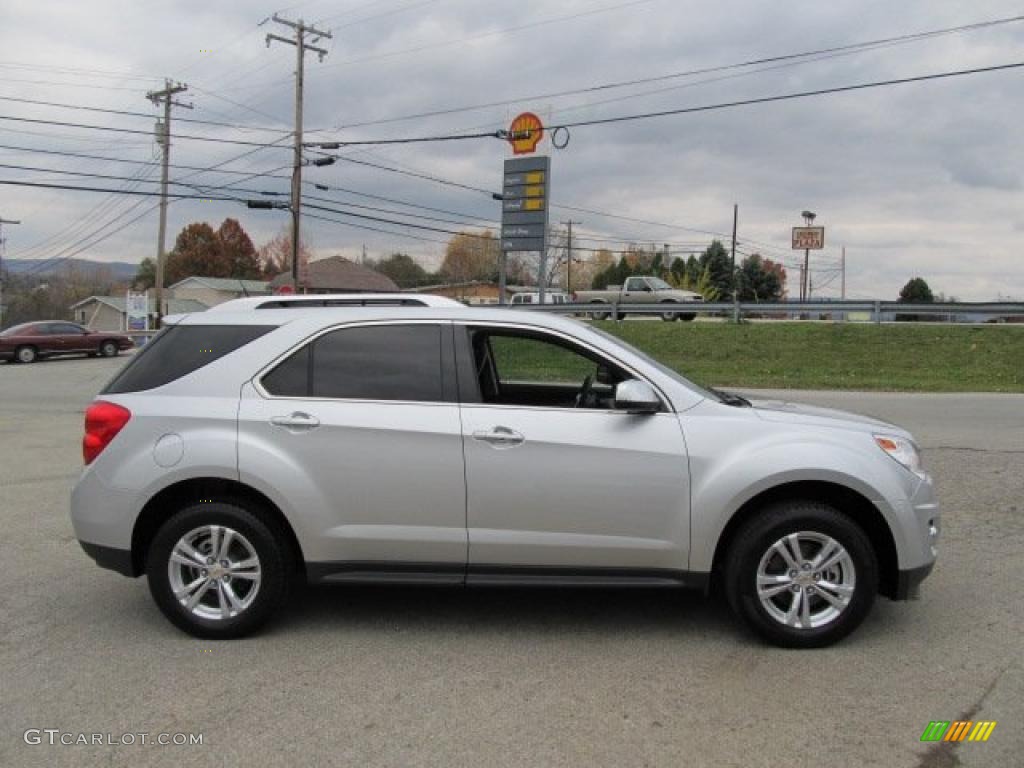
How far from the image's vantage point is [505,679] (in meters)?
3.85

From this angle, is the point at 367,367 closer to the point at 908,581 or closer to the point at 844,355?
the point at 908,581

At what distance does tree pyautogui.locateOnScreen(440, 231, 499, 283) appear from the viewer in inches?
4405

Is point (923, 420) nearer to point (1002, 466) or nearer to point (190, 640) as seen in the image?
point (1002, 466)

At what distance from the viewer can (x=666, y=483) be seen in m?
4.12

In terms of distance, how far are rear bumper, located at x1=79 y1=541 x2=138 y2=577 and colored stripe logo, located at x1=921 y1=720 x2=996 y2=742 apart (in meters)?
3.78

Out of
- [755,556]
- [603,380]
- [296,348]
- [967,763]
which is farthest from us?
[603,380]

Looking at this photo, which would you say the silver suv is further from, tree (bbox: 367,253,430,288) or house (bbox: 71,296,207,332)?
tree (bbox: 367,253,430,288)

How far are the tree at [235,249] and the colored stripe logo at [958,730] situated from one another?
342 ft

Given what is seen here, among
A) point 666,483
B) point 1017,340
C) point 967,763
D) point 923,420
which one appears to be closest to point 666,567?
point 666,483

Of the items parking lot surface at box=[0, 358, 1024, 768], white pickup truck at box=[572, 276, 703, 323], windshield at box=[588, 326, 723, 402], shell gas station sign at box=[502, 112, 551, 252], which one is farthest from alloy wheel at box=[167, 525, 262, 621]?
shell gas station sign at box=[502, 112, 551, 252]

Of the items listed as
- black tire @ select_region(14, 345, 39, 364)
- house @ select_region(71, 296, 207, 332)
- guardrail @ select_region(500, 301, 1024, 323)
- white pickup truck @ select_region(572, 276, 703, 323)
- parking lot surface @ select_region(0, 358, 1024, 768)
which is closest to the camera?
parking lot surface @ select_region(0, 358, 1024, 768)

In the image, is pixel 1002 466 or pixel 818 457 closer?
pixel 818 457

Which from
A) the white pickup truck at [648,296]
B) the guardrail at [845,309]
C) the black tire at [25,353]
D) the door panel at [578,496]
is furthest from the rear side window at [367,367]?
the black tire at [25,353]

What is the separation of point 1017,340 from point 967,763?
22495 millimetres
